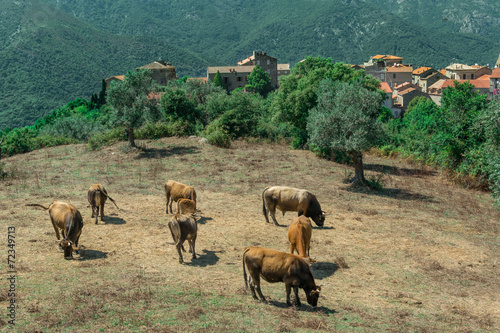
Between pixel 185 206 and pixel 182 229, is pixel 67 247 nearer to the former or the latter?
pixel 182 229

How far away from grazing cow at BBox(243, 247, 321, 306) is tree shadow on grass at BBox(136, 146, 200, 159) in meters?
23.3

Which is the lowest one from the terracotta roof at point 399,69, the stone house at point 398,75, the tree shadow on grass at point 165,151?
the tree shadow on grass at point 165,151

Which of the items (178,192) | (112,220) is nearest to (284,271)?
(178,192)

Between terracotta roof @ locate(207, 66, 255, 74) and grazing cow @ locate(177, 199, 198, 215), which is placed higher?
terracotta roof @ locate(207, 66, 255, 74)

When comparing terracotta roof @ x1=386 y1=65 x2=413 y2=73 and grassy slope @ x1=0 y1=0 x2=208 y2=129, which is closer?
grassy slope @ x1=0 y1=0 x2=208 y2=129

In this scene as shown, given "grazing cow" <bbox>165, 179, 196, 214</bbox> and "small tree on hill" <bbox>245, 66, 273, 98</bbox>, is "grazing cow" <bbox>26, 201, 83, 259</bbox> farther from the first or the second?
"small tree on hill" <bbox>245, 66, 273, 98</bbox>

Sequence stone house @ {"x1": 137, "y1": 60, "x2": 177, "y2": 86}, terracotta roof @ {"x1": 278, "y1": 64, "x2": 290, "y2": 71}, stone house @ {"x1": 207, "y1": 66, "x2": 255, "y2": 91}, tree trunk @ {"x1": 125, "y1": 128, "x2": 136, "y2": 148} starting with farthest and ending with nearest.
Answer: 1. terracotta roof @ {"x1": 278, "y1": 64, "x2": 290, "y2": 71}
2. stone house @ {"x1": 207, "y1": 66, "x2": 255, "y2": 91}
3. stone house @ {"x1": 137, "y1": 60, "x2": 177, "y2": 86}
4. tree trunk @ {"x1": 125, "y1": 128, "x2": 136, "y2": 148}

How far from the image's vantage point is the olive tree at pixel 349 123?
26.5m

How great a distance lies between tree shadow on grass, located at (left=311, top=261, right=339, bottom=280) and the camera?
14180mm

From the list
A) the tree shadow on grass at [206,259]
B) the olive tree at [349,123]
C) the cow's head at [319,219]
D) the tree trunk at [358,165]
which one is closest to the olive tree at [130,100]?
the olive tree at [349,123]

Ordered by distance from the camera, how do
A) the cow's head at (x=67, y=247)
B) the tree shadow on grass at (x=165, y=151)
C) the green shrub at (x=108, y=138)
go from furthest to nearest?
the green shrub at (x=108, y=138)
the tree shadow on grass at (x=165, y=151)
the cow's head at (x=67, y=247)

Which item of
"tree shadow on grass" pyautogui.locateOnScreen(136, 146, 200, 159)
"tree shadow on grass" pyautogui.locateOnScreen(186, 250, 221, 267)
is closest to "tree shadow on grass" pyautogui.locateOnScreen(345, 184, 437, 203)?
"tree shadow on grass" pyautogui.locateOnScreen(136, 146, 200, 159)

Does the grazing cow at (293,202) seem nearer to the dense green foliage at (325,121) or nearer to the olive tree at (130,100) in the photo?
the dense green foliage at (325,121)

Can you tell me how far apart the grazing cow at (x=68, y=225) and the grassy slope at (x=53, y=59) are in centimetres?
9852
